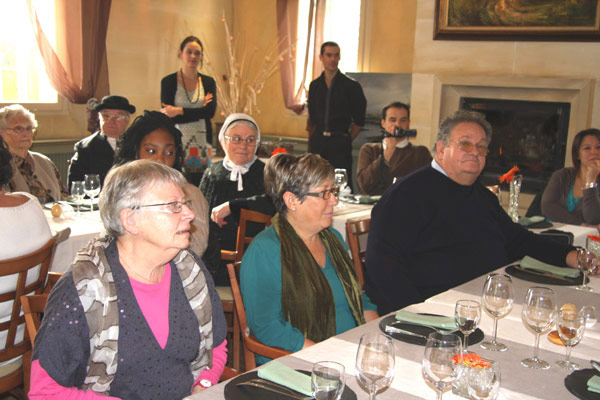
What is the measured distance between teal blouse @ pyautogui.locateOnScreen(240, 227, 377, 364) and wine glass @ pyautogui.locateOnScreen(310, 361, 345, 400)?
795 millimetres

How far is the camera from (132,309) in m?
Result: 1.71

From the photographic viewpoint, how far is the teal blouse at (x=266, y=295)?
2105mm

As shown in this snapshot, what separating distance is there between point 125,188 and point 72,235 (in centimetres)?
164

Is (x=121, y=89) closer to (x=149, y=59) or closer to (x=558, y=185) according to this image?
(x=149, y=59)

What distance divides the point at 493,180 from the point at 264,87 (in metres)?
3.41

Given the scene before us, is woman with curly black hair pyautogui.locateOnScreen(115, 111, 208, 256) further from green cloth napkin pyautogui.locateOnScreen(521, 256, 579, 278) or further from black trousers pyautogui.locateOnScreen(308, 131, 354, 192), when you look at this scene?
black trousers pyautogui.locateOnScreen(308, 131, 354, 192)

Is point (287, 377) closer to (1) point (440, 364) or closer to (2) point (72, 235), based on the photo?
(1) point (440, 364)

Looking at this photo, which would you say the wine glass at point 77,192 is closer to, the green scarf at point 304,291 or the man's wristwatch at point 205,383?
the green scarf at point 304,291

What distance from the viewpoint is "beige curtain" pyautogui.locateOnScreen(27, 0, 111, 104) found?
20.9 feet

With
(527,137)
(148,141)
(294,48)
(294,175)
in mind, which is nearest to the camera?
(294,175)

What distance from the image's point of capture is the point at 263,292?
7.04 feet

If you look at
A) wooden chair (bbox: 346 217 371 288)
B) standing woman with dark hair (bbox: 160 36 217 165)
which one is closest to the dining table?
wooden chair (bbox: 346 217 371 288)

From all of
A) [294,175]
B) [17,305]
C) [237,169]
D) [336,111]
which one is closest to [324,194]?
[294,175]

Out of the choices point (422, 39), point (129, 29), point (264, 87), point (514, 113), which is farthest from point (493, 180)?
point (129, 29)
